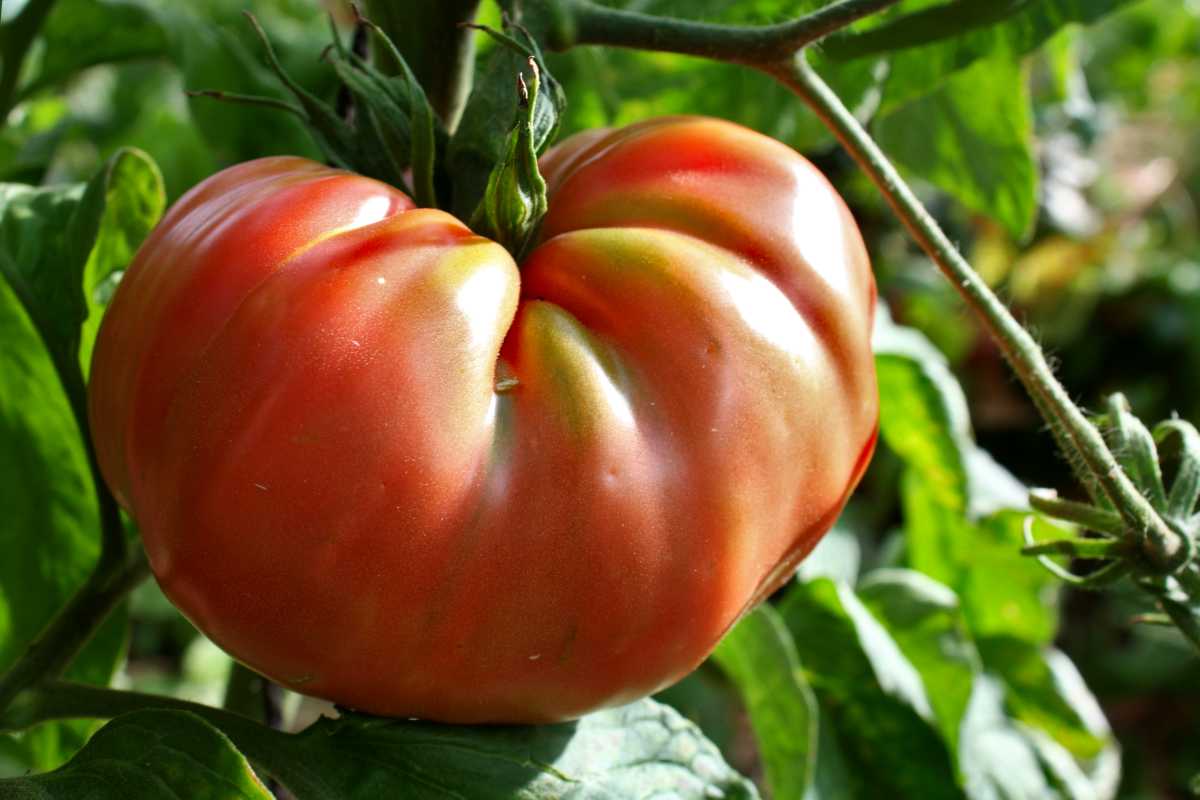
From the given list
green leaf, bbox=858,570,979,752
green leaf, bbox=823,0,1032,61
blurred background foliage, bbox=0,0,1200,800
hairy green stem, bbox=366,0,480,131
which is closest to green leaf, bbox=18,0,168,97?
blurred background foliage, bbox=0,0,1200,800

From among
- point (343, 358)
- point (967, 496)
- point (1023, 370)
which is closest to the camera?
point (343, 358)

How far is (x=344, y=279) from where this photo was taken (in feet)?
1.32

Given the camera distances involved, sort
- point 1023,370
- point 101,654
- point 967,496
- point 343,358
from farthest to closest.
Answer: point 967,496
point 101,654
point 1023,370
point 343,358

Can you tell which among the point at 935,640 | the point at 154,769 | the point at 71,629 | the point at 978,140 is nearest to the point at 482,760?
the point at 154,769

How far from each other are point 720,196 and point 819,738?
443 millimetres

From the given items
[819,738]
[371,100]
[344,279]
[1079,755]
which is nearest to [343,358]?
[344,279]

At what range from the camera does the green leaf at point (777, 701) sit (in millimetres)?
673

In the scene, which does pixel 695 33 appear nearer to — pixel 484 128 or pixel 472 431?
pixel 484 128

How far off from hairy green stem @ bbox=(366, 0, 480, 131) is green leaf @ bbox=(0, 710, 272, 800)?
27cm

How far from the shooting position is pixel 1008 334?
1.64 feet

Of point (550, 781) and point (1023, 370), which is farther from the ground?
point (1023, 370)

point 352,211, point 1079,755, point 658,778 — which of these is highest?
point 352,211

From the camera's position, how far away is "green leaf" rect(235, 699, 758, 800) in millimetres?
466

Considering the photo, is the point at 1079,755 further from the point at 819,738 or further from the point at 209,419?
the point at 209,419
